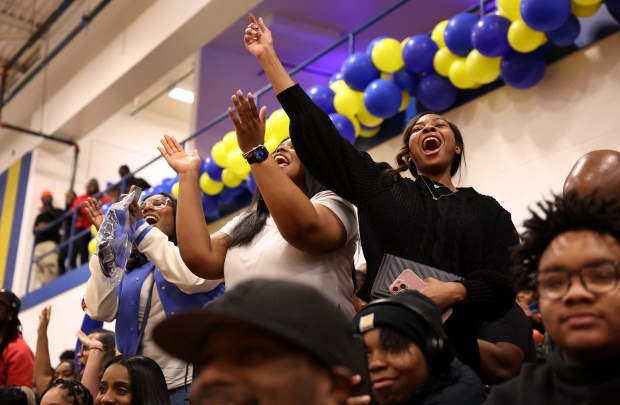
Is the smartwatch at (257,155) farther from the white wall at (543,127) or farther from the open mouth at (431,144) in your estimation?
the white wall at (543,127)

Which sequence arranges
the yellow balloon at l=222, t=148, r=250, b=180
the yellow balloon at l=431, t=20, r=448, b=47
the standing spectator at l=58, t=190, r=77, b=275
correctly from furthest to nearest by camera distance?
the standing spectator at l=58, t=190, r=77, b=275, the yellow balloon at l=222, t=148, r=250, b=180, the yellow balloon at l=431, t=20, r=448, b=47

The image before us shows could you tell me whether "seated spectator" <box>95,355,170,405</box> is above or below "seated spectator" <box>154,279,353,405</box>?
above

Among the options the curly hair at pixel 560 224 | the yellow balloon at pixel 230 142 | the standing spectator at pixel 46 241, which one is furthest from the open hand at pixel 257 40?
the standing spectator at pixel 46 241

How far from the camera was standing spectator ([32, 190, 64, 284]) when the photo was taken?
36.0 ft

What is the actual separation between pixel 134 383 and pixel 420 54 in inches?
132

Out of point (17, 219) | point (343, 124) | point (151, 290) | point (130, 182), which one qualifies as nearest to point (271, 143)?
point (343, 124)

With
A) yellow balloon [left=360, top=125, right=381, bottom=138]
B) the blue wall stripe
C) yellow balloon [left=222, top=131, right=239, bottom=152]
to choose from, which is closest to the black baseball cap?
yellow balloon [left=360, top=125, right=381, bottom=138]

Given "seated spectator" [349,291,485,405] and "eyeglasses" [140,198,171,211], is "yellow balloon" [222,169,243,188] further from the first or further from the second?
"seated spectator" [349,291,485,405]

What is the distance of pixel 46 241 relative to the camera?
1129cm

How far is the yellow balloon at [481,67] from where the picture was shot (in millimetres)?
5039

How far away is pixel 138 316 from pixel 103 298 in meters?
0.17

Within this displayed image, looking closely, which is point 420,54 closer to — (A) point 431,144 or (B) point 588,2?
(B) point 588,2

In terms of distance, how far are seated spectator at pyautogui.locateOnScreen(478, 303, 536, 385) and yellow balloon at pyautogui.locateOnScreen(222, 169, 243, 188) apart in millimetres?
4566

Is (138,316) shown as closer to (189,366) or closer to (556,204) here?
(189,366)
